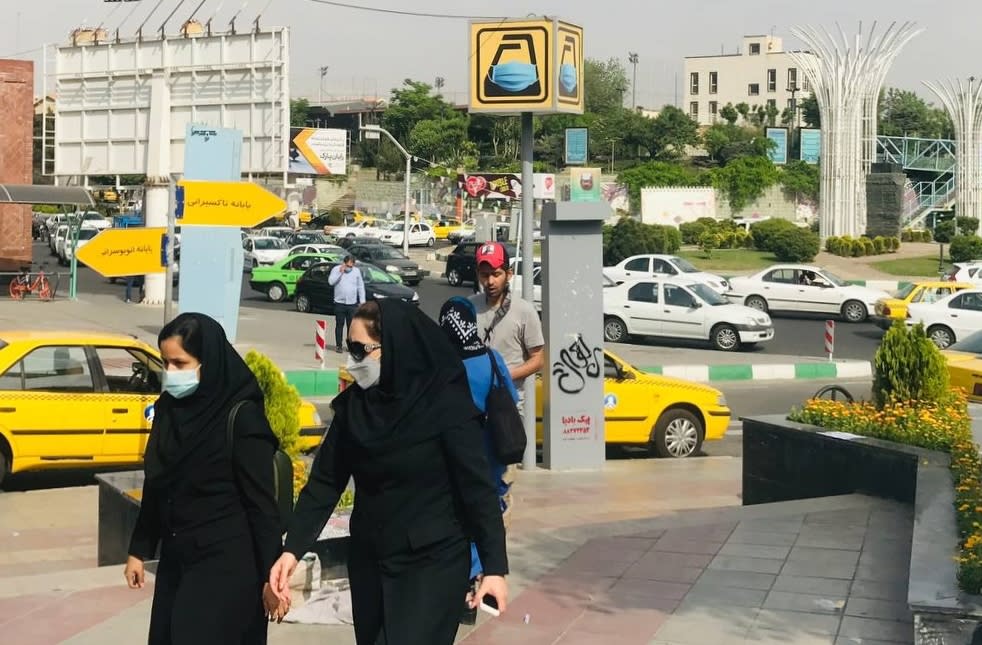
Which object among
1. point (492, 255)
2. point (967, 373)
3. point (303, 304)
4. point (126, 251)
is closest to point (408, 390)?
point (492, 255)

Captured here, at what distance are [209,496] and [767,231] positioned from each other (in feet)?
162

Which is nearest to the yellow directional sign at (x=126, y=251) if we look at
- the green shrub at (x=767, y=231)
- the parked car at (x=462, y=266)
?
the parked car at (x=462, y=266)

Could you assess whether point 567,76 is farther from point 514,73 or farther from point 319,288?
point 319,288

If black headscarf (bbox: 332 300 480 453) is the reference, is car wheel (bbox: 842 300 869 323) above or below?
below

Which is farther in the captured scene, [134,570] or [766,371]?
[766,371]

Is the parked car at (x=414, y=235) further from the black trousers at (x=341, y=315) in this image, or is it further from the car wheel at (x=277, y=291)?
the black trousers at (x=341, y=315)

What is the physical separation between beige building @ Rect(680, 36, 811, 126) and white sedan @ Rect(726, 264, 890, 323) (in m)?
83.3

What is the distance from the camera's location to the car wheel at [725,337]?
25.9m

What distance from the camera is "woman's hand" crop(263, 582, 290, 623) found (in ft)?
14.3

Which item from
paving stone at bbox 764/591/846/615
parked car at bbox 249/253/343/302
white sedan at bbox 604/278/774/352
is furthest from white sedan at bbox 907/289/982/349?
paving stone at bbox 764/591/846/615

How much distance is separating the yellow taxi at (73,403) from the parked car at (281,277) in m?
24.5

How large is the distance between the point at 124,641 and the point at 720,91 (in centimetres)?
11939

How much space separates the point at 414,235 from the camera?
62500 millimetres

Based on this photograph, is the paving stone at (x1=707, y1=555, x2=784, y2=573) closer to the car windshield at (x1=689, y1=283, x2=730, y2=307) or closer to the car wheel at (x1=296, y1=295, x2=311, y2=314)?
the car windshield at (x1=689, y1=283, x2=730, y2=307)
